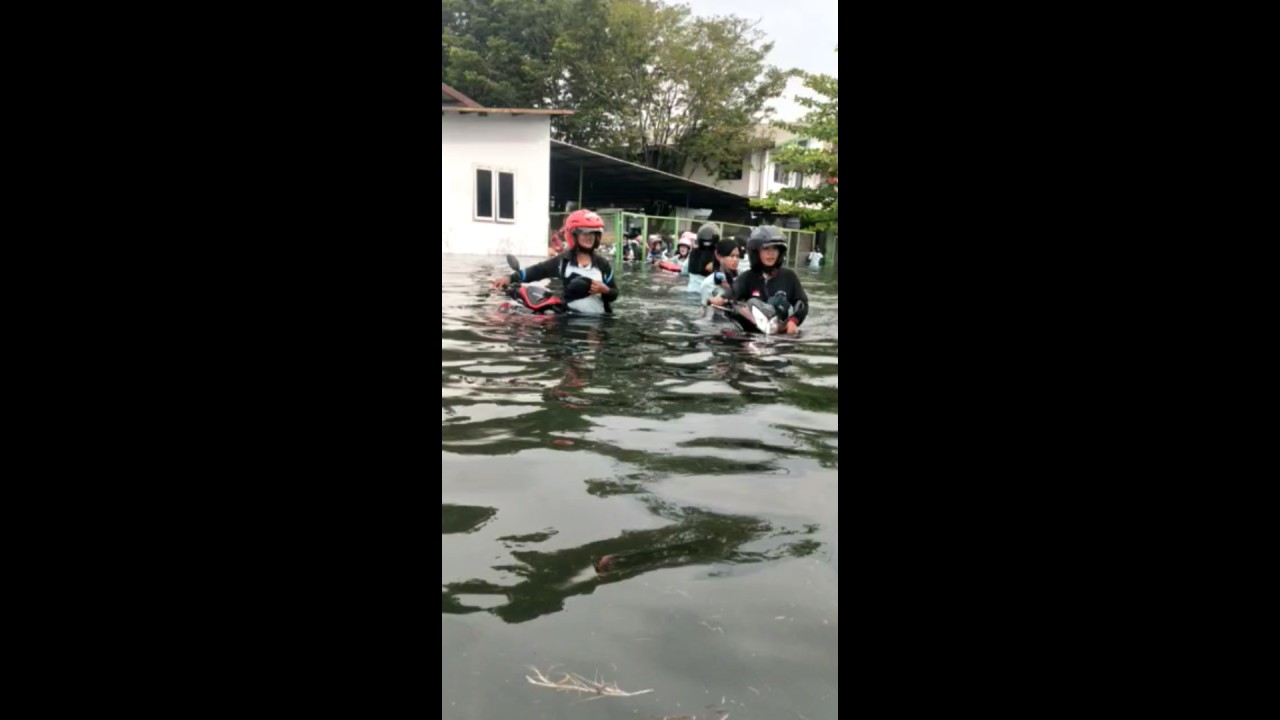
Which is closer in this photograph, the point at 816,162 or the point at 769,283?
the point at 769,283

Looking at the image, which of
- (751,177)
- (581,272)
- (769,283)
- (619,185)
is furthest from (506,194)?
(751,177)

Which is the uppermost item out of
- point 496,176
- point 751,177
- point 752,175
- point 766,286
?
point 752,175

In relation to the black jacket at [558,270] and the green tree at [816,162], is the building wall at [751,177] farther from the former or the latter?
the black jacket at [558,270]

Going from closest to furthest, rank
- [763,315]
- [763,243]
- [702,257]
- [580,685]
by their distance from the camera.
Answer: [580,685] < [763,315] < [763,243] < [702,257]

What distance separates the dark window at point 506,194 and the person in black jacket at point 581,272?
36.9ft

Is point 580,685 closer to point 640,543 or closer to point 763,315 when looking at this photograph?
point 640,543

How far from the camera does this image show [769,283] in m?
9.72

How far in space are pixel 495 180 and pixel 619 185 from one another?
12.2 m

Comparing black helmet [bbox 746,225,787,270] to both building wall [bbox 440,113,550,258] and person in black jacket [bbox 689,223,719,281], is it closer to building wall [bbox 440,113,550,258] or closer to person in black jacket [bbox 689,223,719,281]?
person in black jacket [bbox 689,223,719,281]

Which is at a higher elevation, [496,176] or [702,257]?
[496,176]

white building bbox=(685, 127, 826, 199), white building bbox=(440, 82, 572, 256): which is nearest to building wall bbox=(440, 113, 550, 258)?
white building bbox=(440, 82, 572, 256)

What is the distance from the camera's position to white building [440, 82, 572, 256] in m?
20.7
